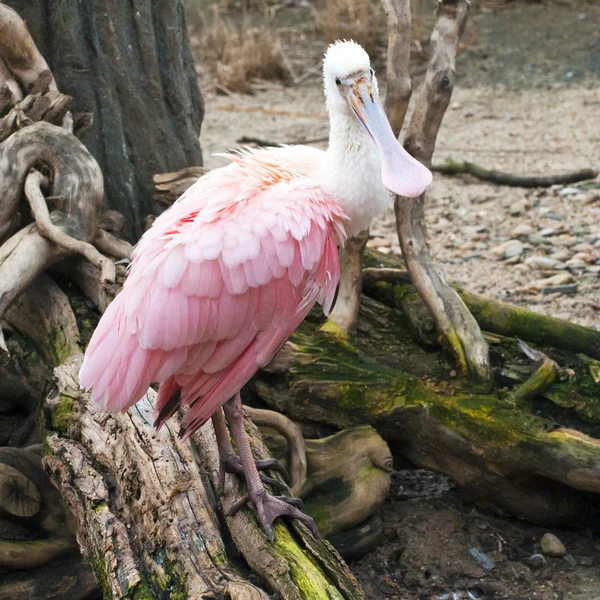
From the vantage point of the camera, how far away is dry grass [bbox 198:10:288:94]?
1043cm

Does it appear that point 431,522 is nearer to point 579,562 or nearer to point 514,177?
point 579,562

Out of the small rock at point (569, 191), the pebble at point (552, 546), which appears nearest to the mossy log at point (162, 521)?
the pebble at point (552, 546)

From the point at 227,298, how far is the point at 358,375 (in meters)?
1.25

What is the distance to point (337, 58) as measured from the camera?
352 cm

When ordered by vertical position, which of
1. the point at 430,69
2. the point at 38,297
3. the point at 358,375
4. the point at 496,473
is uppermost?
the point at 430,69

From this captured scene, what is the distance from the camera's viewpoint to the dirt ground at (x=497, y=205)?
3969 mm

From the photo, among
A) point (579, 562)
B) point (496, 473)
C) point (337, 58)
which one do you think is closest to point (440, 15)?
point (337, 58)

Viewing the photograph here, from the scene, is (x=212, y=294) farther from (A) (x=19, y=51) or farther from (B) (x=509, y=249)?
(B) (x=509, y=249)

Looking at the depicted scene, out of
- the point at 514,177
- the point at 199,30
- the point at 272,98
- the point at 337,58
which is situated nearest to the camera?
the point at 337,58

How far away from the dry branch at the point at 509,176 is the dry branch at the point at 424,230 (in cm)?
325

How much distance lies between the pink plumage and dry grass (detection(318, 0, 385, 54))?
24.7 ft

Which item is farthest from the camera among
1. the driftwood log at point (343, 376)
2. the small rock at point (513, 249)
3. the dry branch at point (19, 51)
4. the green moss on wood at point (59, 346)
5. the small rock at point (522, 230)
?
the small rock at point (522, 230)

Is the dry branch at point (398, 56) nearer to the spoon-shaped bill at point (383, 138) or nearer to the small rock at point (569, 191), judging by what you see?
the spoon-shaped bill at point (383, 138)

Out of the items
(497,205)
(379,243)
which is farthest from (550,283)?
(497,205)
